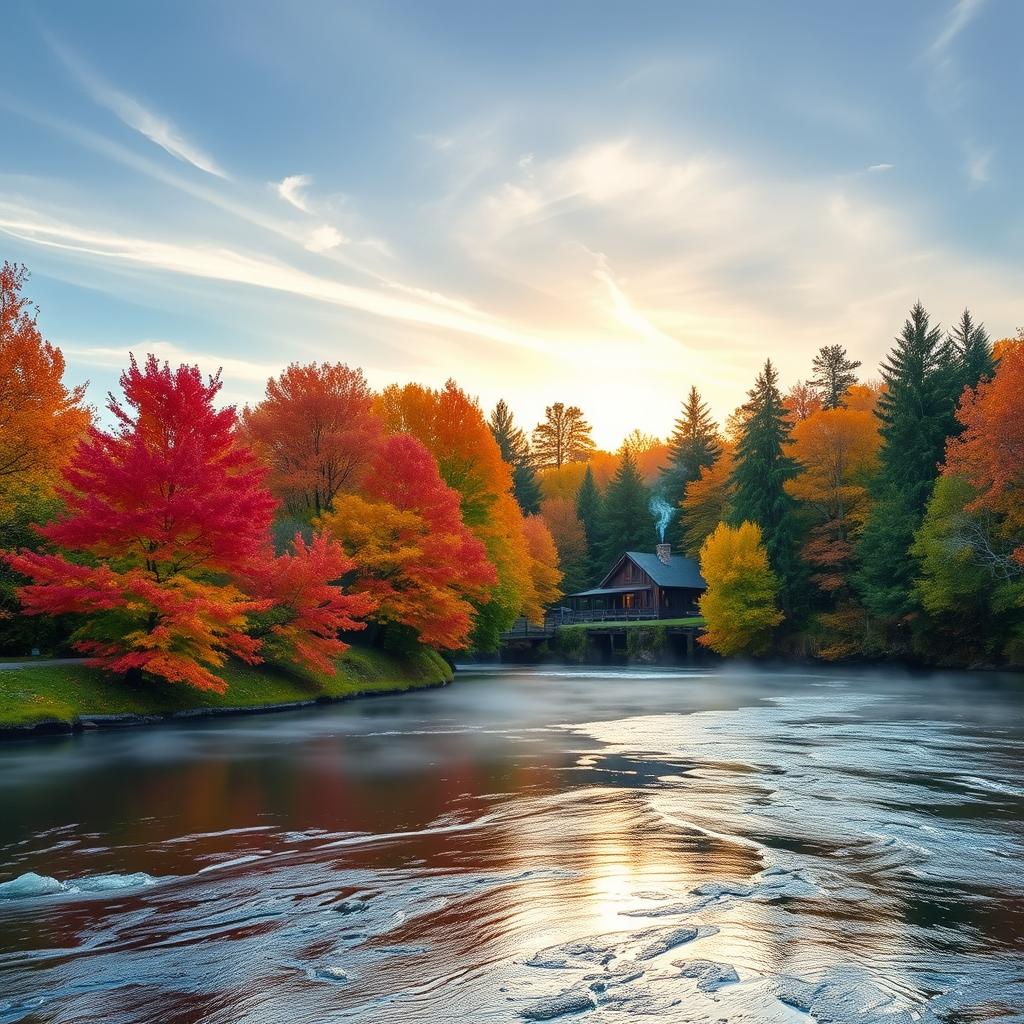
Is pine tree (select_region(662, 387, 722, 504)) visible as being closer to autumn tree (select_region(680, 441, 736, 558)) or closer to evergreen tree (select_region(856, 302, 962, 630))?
autumn tree (select_region(680, 441, 736, 558))

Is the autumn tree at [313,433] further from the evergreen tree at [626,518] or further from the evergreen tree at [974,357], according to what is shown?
the evergreen tree at [626,518]

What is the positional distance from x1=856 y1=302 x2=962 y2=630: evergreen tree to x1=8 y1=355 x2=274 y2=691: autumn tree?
39179mm

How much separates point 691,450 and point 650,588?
1864 cm

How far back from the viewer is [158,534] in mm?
24406

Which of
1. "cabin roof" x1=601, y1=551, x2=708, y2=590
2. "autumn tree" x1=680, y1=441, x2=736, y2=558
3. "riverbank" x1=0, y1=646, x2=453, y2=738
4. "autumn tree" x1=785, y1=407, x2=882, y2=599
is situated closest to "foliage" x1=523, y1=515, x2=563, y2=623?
"cabin roof" x1=601, y1=551, x2=708, y2=590

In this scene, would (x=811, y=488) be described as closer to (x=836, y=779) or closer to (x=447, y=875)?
(x=836, y=779)

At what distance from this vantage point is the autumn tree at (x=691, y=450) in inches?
3593

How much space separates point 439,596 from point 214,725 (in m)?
13.3

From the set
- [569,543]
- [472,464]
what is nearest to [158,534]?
[472,464]

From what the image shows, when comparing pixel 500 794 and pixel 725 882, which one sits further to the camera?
pixel 500 794

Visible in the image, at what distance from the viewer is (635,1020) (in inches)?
227

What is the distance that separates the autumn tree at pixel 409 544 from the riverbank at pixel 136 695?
3614mm

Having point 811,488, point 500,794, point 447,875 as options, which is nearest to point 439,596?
point 500,794

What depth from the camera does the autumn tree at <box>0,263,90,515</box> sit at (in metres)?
28.7
